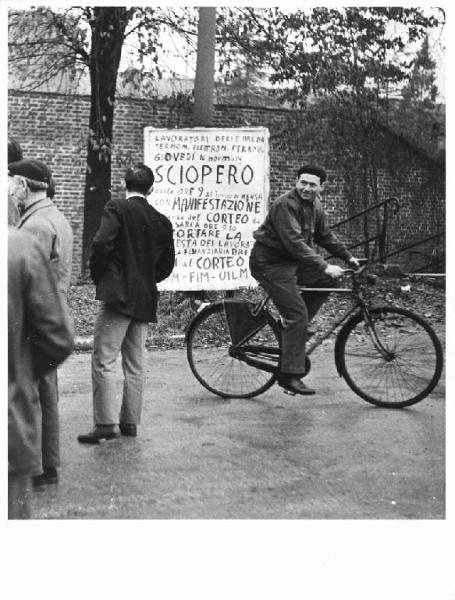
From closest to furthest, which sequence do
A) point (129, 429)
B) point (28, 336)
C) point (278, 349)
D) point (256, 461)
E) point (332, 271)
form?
1. point (28, 336)
2. point (256, 461)
3. point (129, 429)
4. point (332, 271)
5. point (278, 349)

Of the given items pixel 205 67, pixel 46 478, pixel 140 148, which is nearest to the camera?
pixel 46 478

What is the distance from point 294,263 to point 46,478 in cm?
237

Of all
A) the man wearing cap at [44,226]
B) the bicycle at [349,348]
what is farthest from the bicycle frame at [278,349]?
the man wearing cap at [44,226]

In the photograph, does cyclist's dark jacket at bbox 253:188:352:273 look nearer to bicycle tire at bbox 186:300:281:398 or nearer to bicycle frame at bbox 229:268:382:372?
bicycle frame at bbox 229:268:382:372

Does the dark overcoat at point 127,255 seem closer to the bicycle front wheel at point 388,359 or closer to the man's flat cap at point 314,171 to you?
the man's flat cap at point 314,171

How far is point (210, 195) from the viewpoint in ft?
26.2

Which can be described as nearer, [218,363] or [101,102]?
[218,363]

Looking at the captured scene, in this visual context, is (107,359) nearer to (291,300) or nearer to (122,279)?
(122,279)

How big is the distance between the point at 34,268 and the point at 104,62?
24.2ft

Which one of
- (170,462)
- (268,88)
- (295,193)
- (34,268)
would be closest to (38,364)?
(34,268)

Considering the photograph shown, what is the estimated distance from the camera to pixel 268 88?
33.8 ft

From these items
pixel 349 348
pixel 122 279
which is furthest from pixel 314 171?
pixel 122 279

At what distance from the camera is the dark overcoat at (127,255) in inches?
187

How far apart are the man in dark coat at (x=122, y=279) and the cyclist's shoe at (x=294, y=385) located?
3.85 ft
